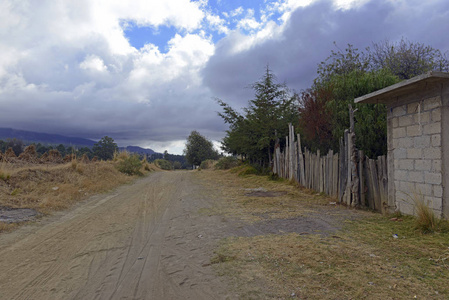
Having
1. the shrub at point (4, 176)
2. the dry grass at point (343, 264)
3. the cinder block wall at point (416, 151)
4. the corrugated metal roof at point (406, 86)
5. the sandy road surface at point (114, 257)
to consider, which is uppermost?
the corrugated metal roof at point (406, 86)

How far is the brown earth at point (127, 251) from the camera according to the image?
3664 millimetres

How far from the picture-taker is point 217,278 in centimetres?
384

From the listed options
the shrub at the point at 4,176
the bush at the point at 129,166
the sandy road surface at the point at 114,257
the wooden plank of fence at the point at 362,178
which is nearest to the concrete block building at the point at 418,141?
the wooden plank of fence at the point at 362,178

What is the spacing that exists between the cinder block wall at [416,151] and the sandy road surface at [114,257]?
412 centimetres

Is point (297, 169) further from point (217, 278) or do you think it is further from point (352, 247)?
point (217, 278)

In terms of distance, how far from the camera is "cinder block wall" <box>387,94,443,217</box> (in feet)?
19.1

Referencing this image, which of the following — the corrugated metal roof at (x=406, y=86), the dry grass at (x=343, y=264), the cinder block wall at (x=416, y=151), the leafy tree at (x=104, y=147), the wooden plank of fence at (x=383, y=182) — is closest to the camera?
the dry grass at (x=343, y=264)

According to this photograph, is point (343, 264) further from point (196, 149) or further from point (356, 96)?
point (196, 149)

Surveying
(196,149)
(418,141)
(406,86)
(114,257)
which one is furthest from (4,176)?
(196,149)

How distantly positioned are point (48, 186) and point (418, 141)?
37.8 feet

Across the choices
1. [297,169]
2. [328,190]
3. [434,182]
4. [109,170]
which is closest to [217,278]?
[434,182]

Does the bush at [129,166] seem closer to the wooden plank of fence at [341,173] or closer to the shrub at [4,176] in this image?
the shrub at [4,176]

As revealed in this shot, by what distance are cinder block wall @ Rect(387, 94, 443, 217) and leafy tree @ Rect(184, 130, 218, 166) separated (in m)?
42.6

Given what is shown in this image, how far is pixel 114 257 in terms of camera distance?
480 centimetres
